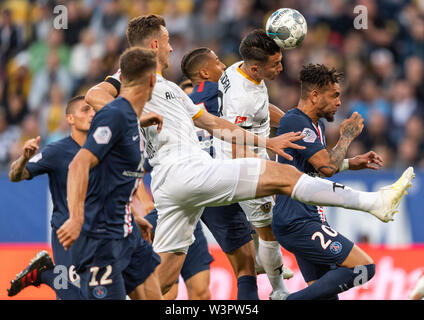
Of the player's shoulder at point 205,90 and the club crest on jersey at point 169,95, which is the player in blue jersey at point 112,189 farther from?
the player's shoulder at point 205,90

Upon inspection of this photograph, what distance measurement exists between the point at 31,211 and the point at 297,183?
21.1ft

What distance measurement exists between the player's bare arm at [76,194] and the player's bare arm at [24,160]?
774mm

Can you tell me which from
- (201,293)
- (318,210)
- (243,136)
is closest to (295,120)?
(243,136)

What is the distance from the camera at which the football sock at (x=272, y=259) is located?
22.8 feet

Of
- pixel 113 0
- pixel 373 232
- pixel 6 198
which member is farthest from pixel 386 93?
pixel 6 198

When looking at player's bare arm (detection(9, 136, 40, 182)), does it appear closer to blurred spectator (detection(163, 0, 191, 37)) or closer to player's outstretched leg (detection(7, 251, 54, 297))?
player's outstretched leg (detection(7, 251, 54, 297))

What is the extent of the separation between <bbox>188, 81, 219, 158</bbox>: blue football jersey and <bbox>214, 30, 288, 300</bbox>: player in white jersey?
0.13 metres

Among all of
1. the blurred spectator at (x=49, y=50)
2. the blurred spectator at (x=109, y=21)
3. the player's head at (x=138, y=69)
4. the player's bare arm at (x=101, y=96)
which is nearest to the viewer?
the player's head at (x=138, y=69)

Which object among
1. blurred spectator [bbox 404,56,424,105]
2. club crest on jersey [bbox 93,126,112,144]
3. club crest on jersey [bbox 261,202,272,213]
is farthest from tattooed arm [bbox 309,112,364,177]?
blurred spectator [bbox 404,56,424,105]

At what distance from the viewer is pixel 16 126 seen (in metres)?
12.9

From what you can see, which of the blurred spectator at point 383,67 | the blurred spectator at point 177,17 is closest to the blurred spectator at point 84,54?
the blurred spectator at point 177,17

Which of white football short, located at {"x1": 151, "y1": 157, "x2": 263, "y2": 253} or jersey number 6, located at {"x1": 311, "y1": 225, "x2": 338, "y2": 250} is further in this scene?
jersey number 6, located at {"x1": 311, "y1": 225, "x2": 338, "y2": 250}

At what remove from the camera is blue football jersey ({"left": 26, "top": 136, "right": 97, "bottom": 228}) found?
19.2 feet

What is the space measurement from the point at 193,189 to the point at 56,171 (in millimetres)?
1180
